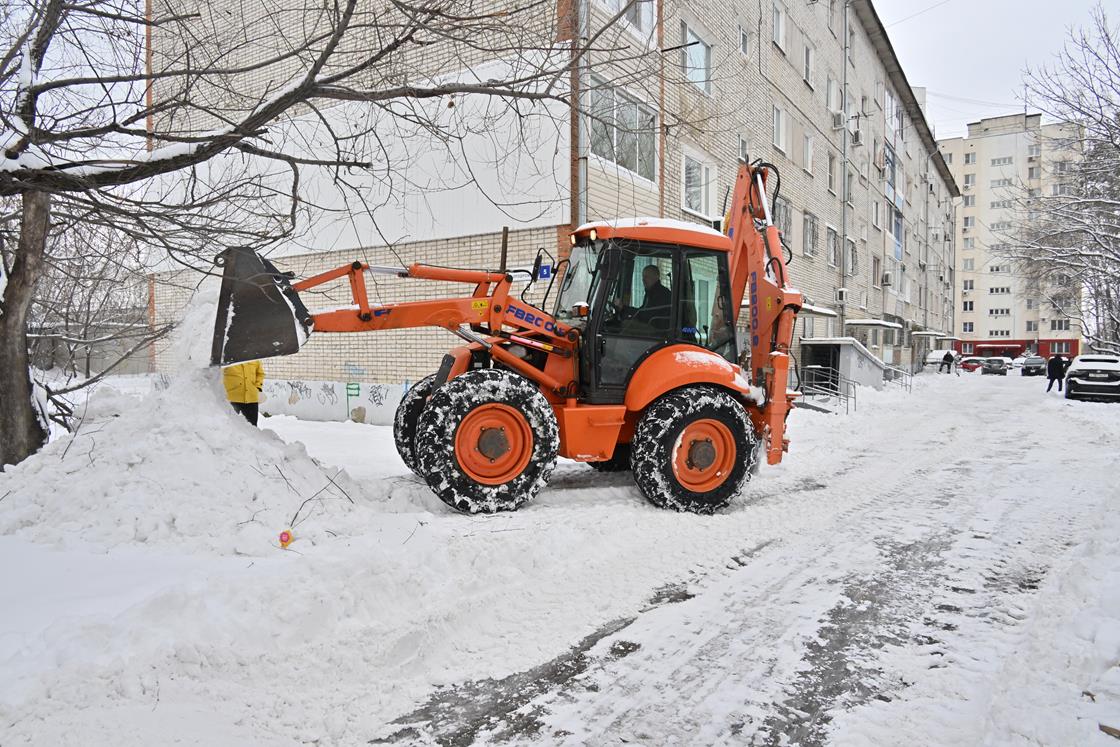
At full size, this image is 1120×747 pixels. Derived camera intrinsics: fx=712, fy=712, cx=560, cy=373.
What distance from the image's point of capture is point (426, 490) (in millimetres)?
5938

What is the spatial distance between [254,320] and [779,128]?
60.5 feet

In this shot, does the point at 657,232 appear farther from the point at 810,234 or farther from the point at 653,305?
the point at 810,234

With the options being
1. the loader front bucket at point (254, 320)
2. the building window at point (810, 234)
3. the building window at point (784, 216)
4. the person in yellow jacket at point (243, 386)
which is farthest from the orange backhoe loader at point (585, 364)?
the building window at point (810, 234)

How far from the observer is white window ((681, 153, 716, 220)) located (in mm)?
14641

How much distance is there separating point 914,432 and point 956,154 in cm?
7870

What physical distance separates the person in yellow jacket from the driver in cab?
466cm

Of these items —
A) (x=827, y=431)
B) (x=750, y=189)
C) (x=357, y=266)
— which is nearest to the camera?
(x=357, y=266)

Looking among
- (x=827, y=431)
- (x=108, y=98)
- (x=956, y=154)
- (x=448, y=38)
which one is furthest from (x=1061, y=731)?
(x=956, y=154)

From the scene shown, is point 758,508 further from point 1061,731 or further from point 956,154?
point 956,154

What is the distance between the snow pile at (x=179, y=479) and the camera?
4312 millimetres

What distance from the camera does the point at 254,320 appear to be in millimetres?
5301

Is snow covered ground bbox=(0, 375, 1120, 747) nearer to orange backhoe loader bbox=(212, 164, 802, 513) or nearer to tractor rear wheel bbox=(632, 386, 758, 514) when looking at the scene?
tractor rear wheel bbox=(632, 386, 758, 514)

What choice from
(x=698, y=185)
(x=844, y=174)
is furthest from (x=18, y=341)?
(x=844, y=174)

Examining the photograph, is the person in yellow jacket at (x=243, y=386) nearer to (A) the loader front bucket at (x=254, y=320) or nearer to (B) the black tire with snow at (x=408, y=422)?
(B) the black tire with snow at (x=408, y=422)
